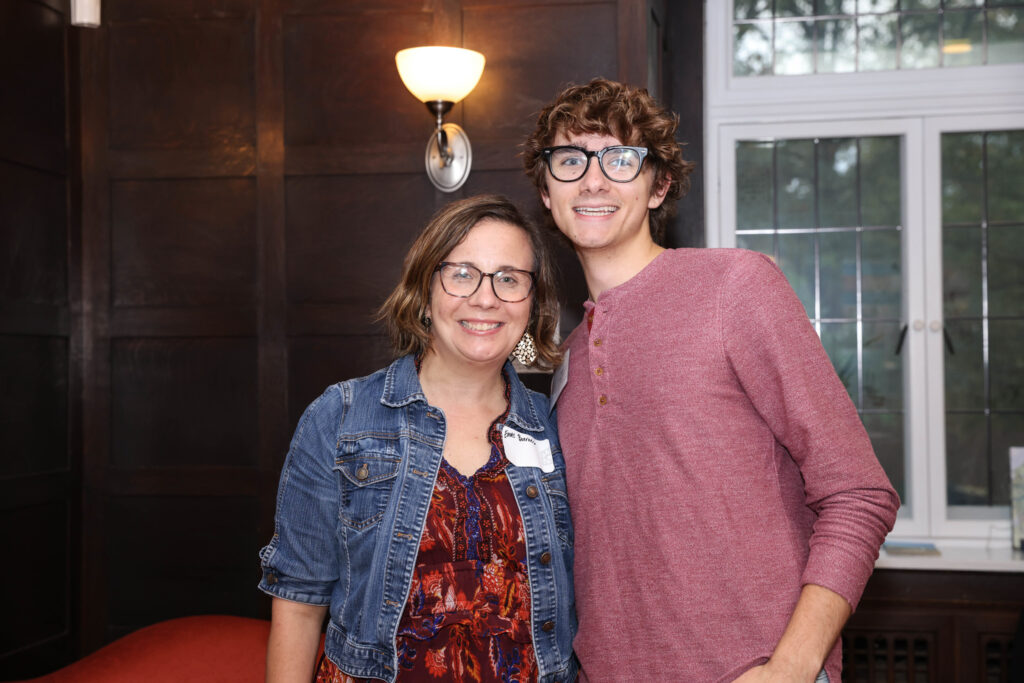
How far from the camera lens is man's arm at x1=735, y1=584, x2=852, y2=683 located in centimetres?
131

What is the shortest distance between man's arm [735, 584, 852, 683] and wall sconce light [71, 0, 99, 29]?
2.37 metres

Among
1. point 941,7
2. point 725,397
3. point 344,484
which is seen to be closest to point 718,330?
point 725,397

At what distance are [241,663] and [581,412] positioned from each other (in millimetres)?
1075

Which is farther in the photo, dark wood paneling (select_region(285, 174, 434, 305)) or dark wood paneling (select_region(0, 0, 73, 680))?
dark wood paneling (select_region(285, 174, 434, 305))

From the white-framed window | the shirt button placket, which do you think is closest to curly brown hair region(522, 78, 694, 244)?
the shirt button placket

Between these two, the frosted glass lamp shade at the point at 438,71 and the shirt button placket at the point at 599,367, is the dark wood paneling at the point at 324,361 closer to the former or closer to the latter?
the frosted glass lamp shade at the point at 438,71

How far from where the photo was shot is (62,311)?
3.03 metres

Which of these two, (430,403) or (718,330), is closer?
(718,330)

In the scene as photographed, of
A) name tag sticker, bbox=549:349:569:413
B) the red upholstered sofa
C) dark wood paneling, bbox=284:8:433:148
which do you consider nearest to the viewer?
name tag sticker, bbox=549:349:569:413

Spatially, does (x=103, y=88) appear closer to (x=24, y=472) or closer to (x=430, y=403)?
(x=24, y=472)

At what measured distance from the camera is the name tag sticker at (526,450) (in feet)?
5.23

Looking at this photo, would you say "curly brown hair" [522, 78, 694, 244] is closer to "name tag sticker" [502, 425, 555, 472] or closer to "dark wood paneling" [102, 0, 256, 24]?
"name tag sticker" [502, 425, 555, 472]

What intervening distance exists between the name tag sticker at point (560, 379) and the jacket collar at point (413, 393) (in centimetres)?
6

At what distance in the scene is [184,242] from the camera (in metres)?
3.12
